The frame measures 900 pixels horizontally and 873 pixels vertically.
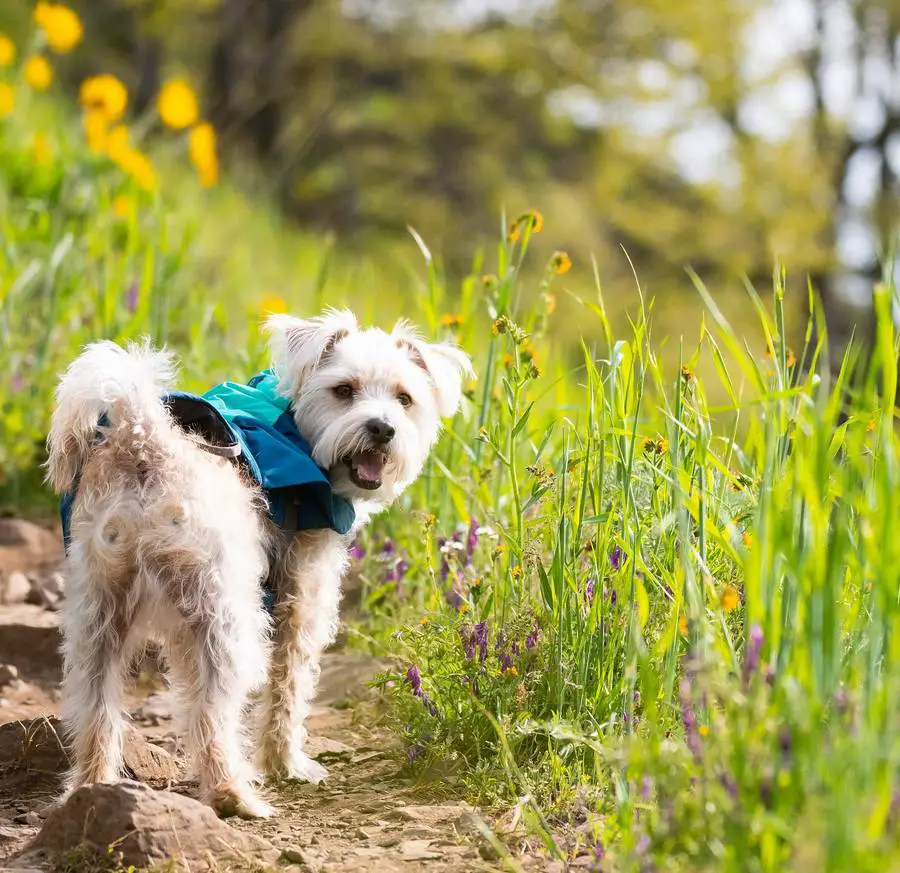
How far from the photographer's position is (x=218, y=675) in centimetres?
314

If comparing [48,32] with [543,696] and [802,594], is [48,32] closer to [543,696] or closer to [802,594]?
[543,696]

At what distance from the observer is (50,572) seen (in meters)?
5.17

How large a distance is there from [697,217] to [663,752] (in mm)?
16099

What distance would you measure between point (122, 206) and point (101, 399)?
4.45 m

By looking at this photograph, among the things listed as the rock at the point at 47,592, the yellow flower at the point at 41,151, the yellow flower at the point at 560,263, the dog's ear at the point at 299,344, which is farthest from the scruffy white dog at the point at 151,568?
the yellow flower at the point at 41,151

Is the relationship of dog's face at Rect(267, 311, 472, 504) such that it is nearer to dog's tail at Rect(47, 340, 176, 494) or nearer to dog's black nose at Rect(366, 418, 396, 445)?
dog's black nose at Rect(366, 418, 396, 445)

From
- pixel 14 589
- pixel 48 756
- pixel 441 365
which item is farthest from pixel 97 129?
pixel 48 756

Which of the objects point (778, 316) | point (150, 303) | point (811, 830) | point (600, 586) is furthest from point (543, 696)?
point (150, 303)

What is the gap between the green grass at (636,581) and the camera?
204cm

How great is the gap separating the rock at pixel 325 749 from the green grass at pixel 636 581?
0.31 meters

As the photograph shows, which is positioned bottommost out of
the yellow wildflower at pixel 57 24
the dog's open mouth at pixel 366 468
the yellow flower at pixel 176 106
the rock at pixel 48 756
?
the rock at pixel 48 756

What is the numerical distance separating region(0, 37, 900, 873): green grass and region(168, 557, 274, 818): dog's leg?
0.57 m

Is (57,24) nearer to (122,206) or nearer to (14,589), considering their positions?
(122,206)

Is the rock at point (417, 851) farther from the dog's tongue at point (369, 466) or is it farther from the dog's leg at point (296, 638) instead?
the dog's tongue at point (369, 466)
